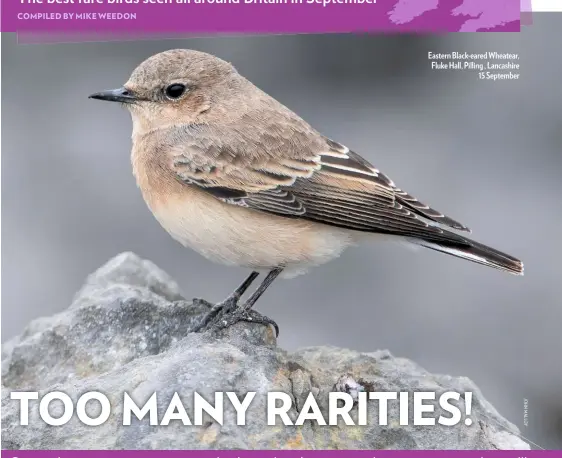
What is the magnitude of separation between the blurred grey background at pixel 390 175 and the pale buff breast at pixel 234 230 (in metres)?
2.99

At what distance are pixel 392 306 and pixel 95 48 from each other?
5.76 m

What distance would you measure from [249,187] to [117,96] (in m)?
1.36

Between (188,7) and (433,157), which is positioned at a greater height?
(188,7)

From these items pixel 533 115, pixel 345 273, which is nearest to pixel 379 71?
pixel 533 115

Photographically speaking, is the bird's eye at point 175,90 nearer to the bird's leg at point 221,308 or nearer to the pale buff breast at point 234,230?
the pale buff breast at point 234,230

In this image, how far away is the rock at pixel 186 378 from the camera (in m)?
6.00

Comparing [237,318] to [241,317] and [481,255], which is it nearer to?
[241,317]

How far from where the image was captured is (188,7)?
770 centimetres

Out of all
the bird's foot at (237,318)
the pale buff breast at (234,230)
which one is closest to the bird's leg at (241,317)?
the bird's foot at (237,318)

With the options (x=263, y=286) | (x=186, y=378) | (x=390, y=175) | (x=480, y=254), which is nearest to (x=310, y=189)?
(x=263, y=286)

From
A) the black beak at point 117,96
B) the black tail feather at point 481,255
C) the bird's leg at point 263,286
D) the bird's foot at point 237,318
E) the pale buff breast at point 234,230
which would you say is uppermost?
the black beak at point 117,96

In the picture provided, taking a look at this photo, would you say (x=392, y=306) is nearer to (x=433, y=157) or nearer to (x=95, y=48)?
(x=433, y=157)

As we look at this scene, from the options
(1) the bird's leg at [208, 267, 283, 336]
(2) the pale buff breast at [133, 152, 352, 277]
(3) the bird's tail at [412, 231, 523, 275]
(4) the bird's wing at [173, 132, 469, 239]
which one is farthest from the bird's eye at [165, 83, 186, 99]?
(3) the bird's tail at [412, 231, 523, 275]

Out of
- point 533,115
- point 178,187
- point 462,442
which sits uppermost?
point 533,115
